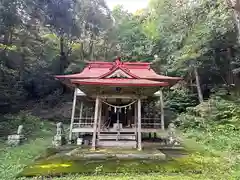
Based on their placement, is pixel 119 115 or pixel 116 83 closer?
pixel 116 83

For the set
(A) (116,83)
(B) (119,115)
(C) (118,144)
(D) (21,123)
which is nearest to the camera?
(A) (116,83)

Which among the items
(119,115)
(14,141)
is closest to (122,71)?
(119,115)

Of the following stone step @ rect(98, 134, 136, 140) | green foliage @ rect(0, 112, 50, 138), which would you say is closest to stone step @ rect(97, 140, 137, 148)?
stone step @ rect(98, 134, 136, 140)

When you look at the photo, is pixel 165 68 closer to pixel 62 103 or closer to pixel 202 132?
pixel 202 132

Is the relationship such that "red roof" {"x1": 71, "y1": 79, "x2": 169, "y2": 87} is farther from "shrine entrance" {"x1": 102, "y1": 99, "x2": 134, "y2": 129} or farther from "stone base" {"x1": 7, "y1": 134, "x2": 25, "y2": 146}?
"shrine entrance" {"x1": 102, "y1": 99, "x2": 134, "y2": 129}

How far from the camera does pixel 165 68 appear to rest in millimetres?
21641

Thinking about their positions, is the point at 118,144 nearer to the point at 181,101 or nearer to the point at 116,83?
the point at 116,83

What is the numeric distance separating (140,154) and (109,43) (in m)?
21.9

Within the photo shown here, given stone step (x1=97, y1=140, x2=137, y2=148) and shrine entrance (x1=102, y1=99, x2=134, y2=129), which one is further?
shrine entrance (x1=102, y1=99, x2=134, y2=129)

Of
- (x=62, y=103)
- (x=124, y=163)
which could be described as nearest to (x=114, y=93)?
(x=124, y=163)

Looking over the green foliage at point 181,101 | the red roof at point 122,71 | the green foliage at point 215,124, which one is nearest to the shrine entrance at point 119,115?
the red roof at point 122,71

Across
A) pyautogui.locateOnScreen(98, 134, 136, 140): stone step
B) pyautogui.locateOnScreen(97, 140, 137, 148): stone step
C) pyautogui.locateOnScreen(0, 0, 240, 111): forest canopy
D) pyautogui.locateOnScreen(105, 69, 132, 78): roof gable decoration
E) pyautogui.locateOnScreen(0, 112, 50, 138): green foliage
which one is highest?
pyautogui.locateOnScreen(0, 0, 240, 111): forest canopy

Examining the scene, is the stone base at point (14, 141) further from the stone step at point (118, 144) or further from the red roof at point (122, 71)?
the stone step at point (118, 144)

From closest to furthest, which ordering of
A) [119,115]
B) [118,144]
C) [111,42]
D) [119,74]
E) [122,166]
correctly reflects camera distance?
[122,166]
[119,74]
[118,144]
[119,115]
[111,42]
